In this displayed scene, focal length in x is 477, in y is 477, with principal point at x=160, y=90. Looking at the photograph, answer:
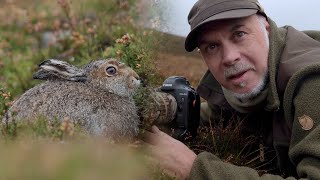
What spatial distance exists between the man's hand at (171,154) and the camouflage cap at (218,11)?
130cm

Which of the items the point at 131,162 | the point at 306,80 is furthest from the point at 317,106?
the point at 131,162

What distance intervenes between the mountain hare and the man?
402 millimetres

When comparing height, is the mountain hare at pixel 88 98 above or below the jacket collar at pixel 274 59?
above

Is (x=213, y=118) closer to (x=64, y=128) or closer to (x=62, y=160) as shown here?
(x=64, y=128)

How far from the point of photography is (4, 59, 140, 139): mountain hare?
3252 millimetres

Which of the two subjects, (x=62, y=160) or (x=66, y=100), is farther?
(x=66, y=100)

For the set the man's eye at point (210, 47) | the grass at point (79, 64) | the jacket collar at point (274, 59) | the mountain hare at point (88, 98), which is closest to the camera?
the grass at point (79, 64)

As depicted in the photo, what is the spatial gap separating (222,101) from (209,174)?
2210 millimetres

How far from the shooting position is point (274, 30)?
16.1 feet

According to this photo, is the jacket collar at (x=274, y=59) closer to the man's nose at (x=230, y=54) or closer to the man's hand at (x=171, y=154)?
the man's nose at (x=230, y=54)

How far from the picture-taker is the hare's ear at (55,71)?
340 cm

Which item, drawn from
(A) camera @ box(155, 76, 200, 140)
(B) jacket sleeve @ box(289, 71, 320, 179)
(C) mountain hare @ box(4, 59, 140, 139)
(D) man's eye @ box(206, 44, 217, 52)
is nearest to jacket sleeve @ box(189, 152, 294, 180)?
(B) jacket sleeve @ box(289, 71, 320, 179)

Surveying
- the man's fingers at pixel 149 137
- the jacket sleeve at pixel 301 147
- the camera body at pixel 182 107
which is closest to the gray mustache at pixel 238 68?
the camera body at pixel 182 107

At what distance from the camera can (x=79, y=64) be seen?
15.7 ft
